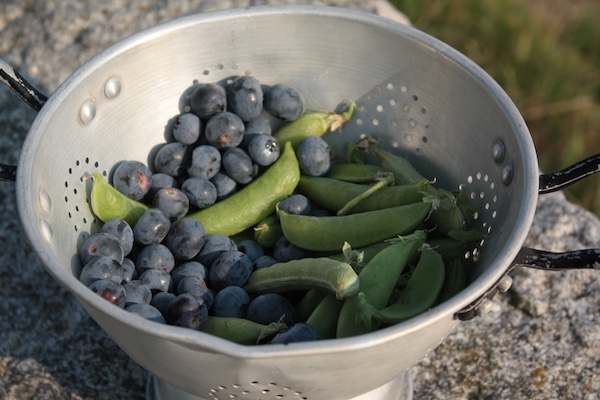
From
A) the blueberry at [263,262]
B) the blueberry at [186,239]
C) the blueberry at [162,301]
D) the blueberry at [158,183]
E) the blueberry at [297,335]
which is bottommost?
the blueberry at [263,262]

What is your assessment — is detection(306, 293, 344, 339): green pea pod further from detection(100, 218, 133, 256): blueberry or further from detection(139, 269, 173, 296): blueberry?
detection(100, 218, 133, 256): blueberry

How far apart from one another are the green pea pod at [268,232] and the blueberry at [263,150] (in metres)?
0.13

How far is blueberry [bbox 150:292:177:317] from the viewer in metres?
1.31

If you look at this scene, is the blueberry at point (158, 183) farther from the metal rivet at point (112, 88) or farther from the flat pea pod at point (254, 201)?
the metal rivet at point (112, 88)

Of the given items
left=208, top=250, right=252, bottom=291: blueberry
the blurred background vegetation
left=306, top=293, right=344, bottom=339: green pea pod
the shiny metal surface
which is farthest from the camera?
the blurred background vegetation

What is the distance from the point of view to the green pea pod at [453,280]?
1.34 m

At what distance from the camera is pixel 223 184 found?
5.18 ft

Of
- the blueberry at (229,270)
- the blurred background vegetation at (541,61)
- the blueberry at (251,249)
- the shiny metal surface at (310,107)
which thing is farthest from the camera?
the blurred background vegetation at (541,61)

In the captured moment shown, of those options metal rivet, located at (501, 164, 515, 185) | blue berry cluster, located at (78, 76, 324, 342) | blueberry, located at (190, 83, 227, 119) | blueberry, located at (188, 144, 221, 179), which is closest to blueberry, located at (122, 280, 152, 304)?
blue berry cluster, located at (78, 76, 324, 342)

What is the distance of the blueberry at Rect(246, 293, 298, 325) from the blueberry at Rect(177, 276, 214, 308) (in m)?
0.07

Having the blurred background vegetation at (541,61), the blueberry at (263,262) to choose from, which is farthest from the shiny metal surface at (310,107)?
the blurred background vegetation at (541,61)

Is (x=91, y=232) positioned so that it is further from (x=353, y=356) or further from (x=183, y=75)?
(x=353, y=356)

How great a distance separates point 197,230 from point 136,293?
199mm

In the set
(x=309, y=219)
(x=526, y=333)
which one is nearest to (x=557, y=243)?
(x=526, y=333)
